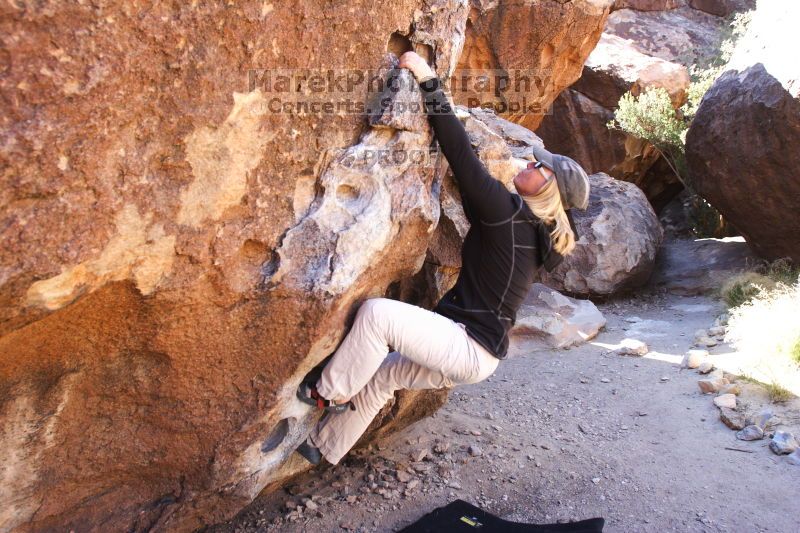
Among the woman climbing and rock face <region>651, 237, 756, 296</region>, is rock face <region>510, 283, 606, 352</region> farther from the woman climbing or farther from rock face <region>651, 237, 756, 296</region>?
the woman climbing

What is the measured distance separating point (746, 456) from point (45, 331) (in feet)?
11.2

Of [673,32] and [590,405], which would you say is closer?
[590,405]

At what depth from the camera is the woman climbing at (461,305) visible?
251cm

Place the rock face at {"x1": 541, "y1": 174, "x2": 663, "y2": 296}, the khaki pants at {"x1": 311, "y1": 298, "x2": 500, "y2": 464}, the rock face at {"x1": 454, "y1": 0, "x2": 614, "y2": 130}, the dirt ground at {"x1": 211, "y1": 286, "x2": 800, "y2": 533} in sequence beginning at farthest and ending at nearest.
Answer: the rock face at {"x1": 454, "y1": 0, "x2": 614, "y2": 130}
the rock face at {"x1": 541, "y1": 174, "x2": 663, "y2": 296}
the dirt ground at {"x1": 211, "y1": 286, "x2": 800, "y2": 533}
the khaki pants at {"x1": 311, "y1": 298, "x2": 500, "y2": 464}

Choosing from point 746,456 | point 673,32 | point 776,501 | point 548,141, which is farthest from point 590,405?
point 673,32

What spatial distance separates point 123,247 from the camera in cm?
195

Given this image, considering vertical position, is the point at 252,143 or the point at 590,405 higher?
the point at 252,143

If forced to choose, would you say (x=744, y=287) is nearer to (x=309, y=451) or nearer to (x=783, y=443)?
(x=783, y=443)

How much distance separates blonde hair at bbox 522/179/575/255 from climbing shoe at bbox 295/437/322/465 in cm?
134

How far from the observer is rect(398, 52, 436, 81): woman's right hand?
263cm

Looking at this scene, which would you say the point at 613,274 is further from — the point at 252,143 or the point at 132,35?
the point at 132,35

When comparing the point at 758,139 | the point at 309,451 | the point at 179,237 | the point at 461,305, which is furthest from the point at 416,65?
the point at 758,139

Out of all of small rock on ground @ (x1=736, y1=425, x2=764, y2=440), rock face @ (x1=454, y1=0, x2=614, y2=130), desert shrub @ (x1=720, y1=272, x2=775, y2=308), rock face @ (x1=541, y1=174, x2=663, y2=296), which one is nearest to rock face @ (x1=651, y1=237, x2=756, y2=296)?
rock face @ (x1=541, y1=174, x2=663, y2=296)

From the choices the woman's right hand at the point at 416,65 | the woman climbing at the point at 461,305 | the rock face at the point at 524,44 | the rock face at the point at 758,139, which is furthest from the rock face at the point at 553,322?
the woman's right hand at the point at 416,65
